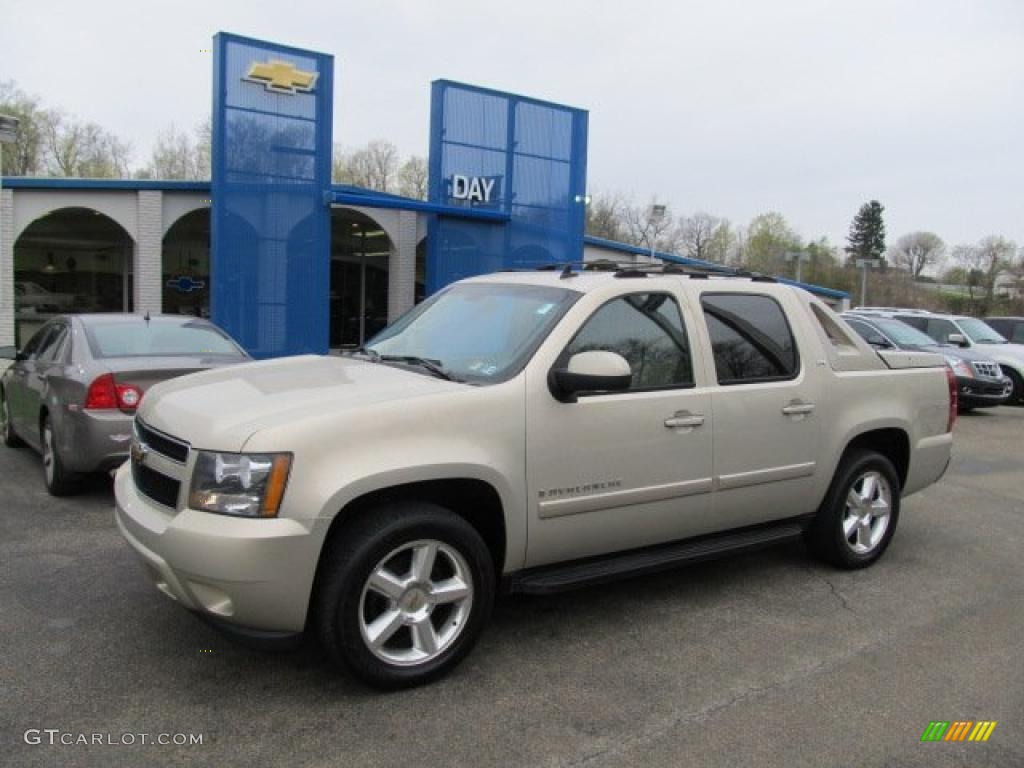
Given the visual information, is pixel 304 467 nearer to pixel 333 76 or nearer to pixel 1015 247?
pixel 333 76

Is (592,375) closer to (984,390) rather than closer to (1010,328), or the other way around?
(984,390)

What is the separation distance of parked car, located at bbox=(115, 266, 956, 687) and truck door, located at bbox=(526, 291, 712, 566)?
0.04 feet

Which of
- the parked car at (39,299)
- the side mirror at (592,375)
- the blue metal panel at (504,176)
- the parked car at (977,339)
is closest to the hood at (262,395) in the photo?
the side mirror at (592,375)

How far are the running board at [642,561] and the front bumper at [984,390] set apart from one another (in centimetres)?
1087

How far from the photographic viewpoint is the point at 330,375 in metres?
4.03

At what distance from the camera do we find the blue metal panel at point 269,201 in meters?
14.0

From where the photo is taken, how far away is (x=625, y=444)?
4.04m

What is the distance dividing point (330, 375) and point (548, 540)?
129cm

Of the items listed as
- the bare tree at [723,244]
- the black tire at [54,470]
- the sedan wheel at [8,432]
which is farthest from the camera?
the bare tree at [723,244]

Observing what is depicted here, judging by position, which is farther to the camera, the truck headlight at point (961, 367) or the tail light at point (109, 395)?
the truck headlight at point (961, 367)

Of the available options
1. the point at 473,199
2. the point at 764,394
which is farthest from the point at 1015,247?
the point at 764,394

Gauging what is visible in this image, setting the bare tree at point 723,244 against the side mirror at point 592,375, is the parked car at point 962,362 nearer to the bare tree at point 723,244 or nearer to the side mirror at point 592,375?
the side mirror at point 592,375

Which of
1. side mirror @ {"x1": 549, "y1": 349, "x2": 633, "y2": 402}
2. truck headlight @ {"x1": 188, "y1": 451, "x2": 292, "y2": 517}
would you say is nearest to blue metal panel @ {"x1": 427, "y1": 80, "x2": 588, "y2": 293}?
side mirror @ {"x1": 549, "y1": 349, "x2": 633, "y2": 402}

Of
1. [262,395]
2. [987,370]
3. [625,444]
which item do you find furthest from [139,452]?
[987,370]
